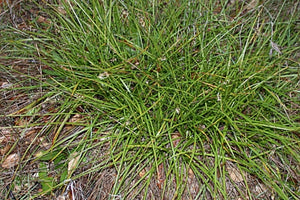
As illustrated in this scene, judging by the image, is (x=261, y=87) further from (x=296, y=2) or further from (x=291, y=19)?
(x=296, y=2)

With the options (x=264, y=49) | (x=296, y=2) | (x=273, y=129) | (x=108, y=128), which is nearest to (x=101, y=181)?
(x=108, y=128)

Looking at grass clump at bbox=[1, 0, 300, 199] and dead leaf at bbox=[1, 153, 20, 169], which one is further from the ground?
grass clump at bbox=[1, 0, 300, 199]

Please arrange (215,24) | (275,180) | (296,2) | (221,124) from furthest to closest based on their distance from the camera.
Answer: (296,2), (215,24), (221,124), (275,180)

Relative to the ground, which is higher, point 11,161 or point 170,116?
point 170,116

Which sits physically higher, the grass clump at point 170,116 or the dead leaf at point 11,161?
the grass clump at point 170,116
